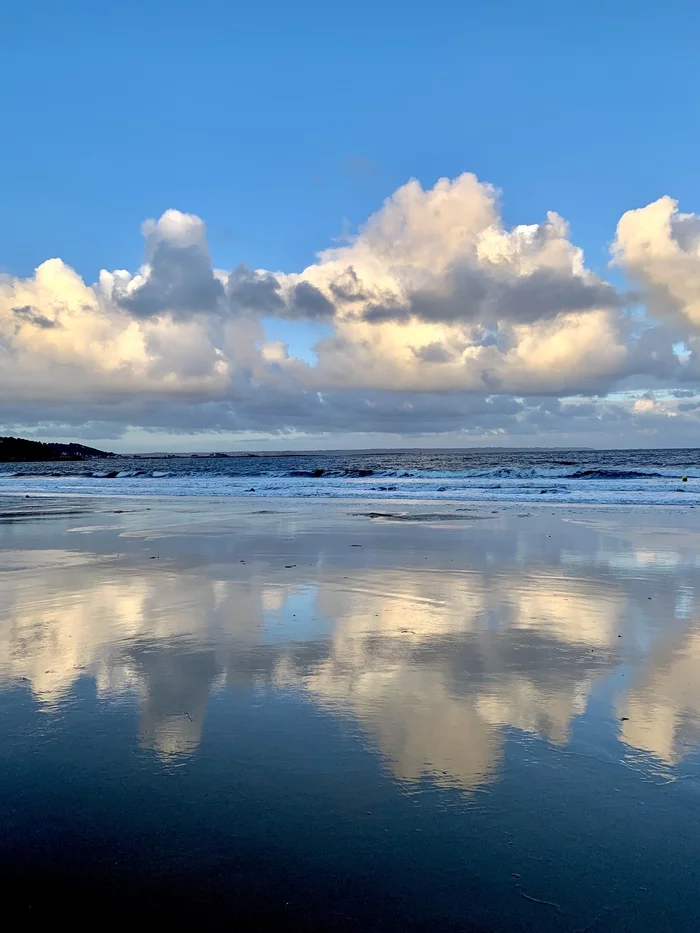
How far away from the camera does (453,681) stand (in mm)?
5633

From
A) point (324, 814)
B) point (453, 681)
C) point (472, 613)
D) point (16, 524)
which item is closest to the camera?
point (324, 814)

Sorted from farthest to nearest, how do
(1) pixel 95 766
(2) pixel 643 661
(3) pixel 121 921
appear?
1. (2) pixel 643 661
2. (1) pixel 95 766
3. (3) pixel 121 921

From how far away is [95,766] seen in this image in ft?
13.4

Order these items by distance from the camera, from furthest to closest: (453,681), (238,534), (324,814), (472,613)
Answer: (238,534)
(472,613)
(453,681)
(324,814)

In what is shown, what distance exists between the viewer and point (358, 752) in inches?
167

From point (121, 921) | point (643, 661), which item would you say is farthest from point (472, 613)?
point (121, 921)

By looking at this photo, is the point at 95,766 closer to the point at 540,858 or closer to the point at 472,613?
the point at 540,858

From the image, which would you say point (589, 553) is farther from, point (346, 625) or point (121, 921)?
point (121, 921)

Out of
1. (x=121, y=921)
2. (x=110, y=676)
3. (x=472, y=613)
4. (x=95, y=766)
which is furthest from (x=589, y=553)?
(x=121, y=921)

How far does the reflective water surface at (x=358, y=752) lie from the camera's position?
297 cm

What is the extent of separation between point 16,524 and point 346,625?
15.5 metres

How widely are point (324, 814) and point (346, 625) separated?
13.2 feet

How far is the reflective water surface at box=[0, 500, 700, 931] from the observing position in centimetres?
297

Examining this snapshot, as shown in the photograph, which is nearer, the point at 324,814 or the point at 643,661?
the point at 324,814
